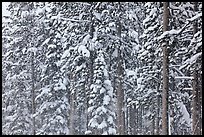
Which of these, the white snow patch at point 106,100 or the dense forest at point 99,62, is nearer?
the dense forest at point 99,62

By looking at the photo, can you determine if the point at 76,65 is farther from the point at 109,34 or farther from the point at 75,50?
the point at 109,34

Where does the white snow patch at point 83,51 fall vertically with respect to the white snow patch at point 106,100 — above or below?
above

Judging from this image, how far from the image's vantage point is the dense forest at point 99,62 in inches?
807

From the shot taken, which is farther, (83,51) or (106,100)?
(83,51)

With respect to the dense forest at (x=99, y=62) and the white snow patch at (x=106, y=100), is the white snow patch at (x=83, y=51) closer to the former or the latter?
the dense forest at (x=99, y=62)

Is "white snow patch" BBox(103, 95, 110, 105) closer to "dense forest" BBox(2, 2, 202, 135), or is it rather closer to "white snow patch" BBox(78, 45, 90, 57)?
"dense forest" BBox(2, 2, 202, 135)

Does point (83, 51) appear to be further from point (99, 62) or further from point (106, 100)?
point (106, 100)

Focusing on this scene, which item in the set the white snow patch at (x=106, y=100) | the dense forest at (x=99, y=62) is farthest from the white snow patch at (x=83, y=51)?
the white snow patch at (x=106, y=100)

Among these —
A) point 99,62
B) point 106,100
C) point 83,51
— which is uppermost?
point 83,51

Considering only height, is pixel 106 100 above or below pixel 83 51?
below

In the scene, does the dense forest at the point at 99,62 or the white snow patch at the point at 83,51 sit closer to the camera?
the dense forest at the point at 99,62

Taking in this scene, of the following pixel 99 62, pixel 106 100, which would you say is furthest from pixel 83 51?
pixel 106 100

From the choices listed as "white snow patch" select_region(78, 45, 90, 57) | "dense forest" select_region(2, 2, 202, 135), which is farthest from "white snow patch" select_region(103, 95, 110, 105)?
"white snow patch" select_region(78, 45, 90, 57)

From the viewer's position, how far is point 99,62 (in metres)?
26.7
